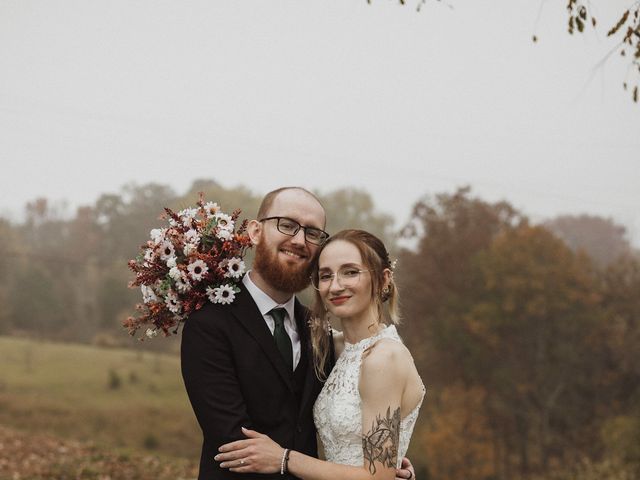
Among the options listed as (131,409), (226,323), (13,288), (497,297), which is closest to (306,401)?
(226,323)

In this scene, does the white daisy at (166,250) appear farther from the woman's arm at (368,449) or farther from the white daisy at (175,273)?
the woman's arm at (368,449)

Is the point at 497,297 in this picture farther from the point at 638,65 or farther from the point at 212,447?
the point at 212,447

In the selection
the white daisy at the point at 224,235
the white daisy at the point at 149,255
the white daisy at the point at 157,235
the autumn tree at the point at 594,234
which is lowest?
the white daisy at the point at 149,255

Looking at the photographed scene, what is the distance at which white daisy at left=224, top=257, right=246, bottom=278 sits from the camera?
3.99 m

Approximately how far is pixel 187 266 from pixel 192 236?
9.2 inches

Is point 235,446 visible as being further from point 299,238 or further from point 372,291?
point 299,238

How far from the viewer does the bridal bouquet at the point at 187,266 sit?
3.93 metres

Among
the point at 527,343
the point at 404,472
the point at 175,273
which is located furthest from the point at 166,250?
the point at 527,343

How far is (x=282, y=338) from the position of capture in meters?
4.05

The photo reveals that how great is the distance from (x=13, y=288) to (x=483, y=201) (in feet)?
72.2

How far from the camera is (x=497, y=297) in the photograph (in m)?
29.4

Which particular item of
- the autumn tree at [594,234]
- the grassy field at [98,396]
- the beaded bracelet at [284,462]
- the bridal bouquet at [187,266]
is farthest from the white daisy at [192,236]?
the autumn tree at [594,234]

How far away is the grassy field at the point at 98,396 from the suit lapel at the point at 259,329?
25596 millimetres

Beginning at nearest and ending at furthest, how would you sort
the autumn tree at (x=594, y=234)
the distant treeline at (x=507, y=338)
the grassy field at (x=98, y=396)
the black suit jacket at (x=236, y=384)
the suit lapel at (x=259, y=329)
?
1. the black suit jacket at (x=236, y=384)
2. the suit lapel at (x=259, y=329)
3. the distant treeline at (x=507, y=338)
4. the grassy field at (x=98, y=396)
5. the autumn tree at (x=594, y=234)
